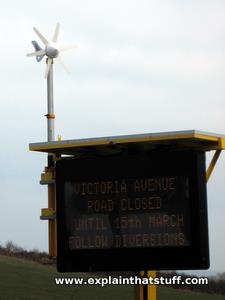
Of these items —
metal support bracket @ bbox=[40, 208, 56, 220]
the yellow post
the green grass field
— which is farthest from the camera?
the green grass field

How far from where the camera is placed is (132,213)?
55.6ft

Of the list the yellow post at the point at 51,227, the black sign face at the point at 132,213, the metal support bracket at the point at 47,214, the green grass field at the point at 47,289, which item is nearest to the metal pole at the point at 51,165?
the yellow post at the point at 51,227

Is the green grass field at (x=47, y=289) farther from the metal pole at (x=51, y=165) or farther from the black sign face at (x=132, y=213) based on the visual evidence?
the black sign face at (x=132, y=213)

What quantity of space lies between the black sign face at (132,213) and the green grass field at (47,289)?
42.7ft

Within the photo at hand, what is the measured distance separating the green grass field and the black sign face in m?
13.0

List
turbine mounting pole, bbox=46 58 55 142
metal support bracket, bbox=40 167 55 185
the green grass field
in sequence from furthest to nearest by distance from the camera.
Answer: the green grass field, turbine mounting pole, bbox=46 58 55 142, metal support bracket, bbox=40 167 55 185

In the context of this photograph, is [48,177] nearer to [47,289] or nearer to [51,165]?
[51,165]

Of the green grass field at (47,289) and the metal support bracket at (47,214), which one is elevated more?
the metal support bracket at (47,214)

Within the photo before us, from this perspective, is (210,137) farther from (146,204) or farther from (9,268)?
(9,268)

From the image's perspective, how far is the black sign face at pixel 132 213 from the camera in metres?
16.7

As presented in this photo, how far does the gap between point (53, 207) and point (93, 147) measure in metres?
1.53

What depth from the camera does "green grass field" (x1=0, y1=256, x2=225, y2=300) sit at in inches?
1227

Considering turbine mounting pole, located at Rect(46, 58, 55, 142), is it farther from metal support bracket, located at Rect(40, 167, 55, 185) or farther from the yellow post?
the yellow post

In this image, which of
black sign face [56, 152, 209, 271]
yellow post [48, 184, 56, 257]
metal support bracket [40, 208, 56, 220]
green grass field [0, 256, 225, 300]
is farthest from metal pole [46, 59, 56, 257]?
green grass field [0, 256, 225, 300]
